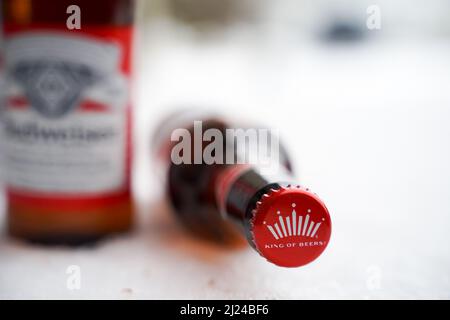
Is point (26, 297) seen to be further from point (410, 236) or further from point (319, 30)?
point (319, 30)

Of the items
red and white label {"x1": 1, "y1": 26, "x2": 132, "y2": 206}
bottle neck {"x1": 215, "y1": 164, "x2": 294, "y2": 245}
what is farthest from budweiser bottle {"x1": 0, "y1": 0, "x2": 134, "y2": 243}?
bottle neck {"x1": 215, "y1": 164, "x2": 294, "y2": 245}

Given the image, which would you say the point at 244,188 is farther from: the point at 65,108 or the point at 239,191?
the point at 65,108

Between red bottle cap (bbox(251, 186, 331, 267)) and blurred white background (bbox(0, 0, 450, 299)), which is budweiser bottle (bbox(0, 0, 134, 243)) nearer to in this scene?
blurred white background (bbox(0, 0, 450, 299))

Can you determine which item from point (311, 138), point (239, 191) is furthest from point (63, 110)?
point (311, 138)

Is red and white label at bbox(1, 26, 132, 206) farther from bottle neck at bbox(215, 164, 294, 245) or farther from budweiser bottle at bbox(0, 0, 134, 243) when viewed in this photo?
bottle neck at bbox(215, 164, 294, 245)

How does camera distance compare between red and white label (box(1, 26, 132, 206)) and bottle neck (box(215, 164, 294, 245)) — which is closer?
bottle neck (box(215, 164, 294, 245))

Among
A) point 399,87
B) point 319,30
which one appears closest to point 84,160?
point 399,87

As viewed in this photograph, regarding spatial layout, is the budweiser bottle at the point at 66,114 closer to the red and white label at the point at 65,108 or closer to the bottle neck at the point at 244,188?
the red and white label at the point at 65,108

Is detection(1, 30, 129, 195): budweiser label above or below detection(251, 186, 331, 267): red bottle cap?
above
